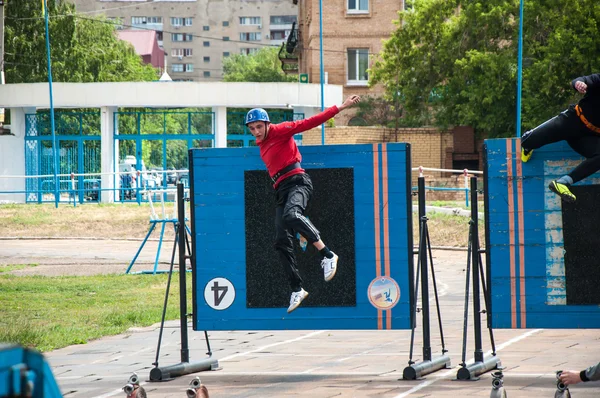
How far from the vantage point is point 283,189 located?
8359mm

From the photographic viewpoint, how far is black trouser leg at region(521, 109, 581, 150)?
25.8 feet

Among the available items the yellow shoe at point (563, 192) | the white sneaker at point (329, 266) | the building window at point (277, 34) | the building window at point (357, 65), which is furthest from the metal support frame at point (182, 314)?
the building window at point (277, 34)

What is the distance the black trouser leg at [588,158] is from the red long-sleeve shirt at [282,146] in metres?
1.85

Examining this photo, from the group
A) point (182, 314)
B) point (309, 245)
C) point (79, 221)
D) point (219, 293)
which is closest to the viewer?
point (309, 245)

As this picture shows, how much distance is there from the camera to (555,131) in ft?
25.9

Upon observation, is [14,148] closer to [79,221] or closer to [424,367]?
[79,221]

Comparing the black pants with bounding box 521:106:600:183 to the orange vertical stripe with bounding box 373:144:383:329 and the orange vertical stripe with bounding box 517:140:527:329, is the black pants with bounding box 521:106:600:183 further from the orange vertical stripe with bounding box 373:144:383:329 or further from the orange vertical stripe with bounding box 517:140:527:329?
the orange vertical stripe with bounding box 373:144:383:329

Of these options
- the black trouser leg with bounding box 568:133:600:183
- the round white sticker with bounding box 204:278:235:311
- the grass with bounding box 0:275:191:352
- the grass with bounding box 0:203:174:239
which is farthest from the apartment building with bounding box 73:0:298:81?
the black trouser leg with bounding box 568:133:600:183

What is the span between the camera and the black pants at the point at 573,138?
7789mm

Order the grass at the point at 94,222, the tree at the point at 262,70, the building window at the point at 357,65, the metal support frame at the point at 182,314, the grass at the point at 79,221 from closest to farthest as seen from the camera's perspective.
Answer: the metal support frame at the point at 182,314
the grass at the point at 94,222
the grass at the point at 79,221
the building window at the point at 357,65
the tree at the point at 262,70

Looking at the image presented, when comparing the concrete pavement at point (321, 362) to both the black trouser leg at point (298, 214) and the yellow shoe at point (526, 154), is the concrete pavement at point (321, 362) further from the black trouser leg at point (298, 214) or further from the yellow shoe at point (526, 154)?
the yellow shoe at point (526, 154)

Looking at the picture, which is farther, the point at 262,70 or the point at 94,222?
the point at 262,70

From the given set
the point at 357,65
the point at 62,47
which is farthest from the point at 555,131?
the point at 62,47

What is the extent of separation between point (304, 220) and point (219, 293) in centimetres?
106
